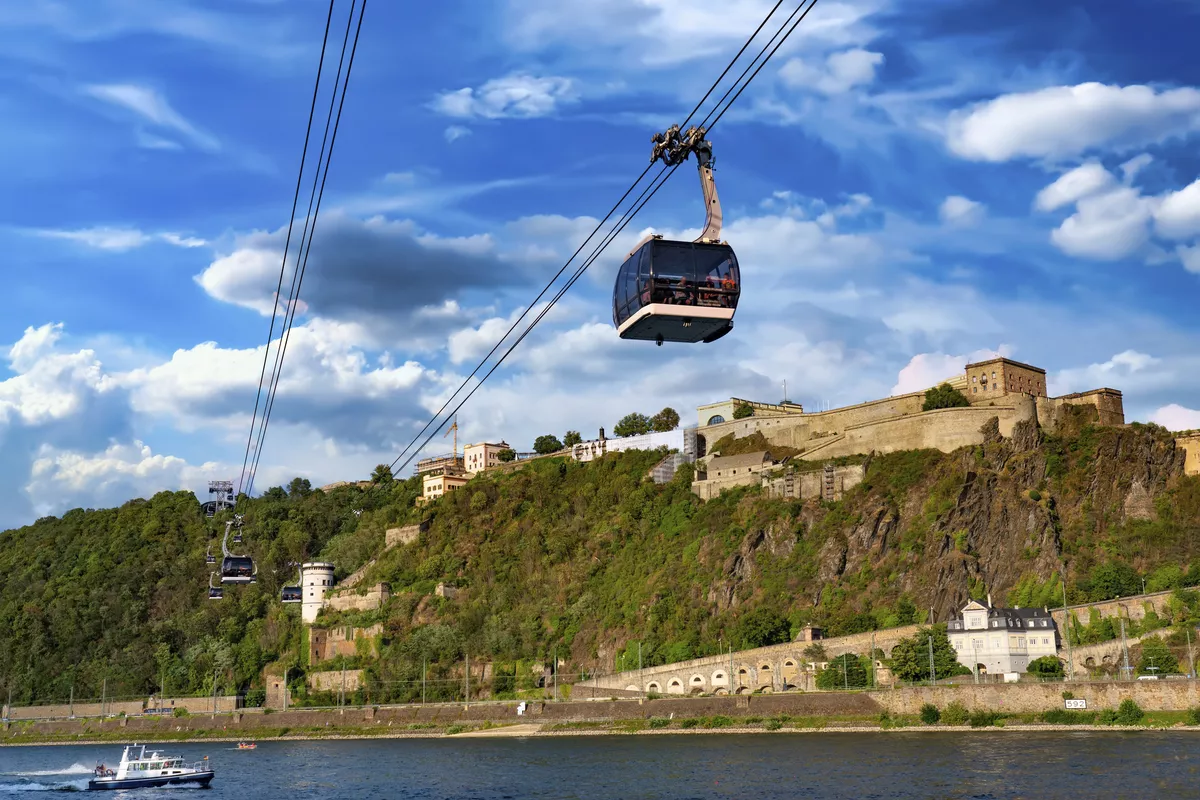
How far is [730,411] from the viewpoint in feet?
424

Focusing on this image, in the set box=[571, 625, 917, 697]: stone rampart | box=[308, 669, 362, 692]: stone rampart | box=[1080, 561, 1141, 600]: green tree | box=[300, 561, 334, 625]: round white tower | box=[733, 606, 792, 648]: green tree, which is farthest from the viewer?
box=[300, 561, 334, 625]: round white tower

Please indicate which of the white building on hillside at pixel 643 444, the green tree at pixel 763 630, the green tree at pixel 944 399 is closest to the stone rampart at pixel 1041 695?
the green tree at pixel 763 630

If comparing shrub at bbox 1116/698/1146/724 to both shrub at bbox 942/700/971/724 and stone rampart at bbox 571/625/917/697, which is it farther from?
stone rampart at bbox 571/625/917/697

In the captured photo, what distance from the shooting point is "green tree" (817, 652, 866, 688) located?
77.5 metres

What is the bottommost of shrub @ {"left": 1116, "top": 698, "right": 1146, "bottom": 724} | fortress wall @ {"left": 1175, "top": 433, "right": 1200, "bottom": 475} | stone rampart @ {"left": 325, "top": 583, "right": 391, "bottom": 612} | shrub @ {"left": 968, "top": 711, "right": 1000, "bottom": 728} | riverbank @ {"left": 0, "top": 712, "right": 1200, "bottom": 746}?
riverbank @ {"left": 0, "top": 712, "right": 1200, "bottom": 746}

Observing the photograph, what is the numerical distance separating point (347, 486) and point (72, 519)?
38.8m

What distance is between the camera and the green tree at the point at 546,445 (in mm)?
150250

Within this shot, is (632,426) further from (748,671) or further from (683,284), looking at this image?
(683,284)

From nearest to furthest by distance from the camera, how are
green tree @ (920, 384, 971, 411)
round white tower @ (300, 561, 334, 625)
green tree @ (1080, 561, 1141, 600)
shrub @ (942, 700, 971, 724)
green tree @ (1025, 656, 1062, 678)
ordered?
shrub @ (942, 700, 971, 724) → green tree @ (1025, 656, 1062, 678) → green tree @ (1080, 561, 1141, 600) → green tree @ (920, 384, 971, 411) → round white tower @ (300, 561, 334, 625)

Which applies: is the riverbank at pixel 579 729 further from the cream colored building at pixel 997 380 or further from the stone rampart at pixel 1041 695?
the cream colored building at pixel 997 380

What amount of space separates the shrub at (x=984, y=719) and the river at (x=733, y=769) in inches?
89.0

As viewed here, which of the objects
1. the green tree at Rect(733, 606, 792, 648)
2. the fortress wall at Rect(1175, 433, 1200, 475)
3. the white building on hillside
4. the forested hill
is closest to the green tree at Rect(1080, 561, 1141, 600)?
the forested hill

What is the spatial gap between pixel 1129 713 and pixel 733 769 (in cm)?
2161

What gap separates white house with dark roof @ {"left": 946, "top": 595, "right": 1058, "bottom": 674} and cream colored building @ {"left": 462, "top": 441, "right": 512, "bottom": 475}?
92302 millimetres
